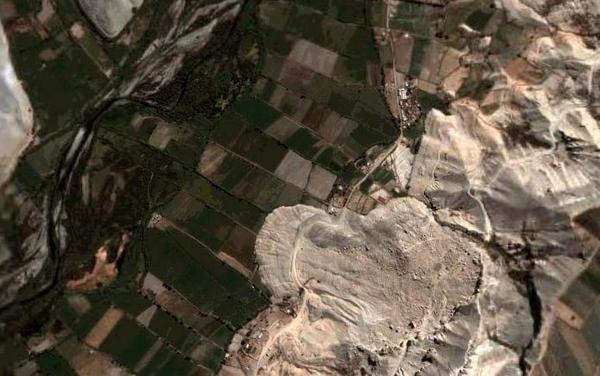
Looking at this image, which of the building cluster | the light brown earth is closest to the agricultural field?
the building cluster

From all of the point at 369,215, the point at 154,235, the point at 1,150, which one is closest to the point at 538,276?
the point at 369,215

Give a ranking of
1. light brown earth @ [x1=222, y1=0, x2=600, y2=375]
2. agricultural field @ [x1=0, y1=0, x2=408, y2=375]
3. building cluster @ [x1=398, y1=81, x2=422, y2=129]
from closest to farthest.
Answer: light brown earth @ [x1=222, y1=0, x2=600, y2=375]
agricultural field @ [x1=0, y1=0, x2=408, y2=375]
building cluster @ [x1=398, y1=81, x2=422, y2=129]

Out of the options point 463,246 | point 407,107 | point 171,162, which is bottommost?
point 463,246

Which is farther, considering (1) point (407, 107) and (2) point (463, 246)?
(1) point (407, 107)

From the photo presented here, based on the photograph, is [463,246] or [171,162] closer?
[463,246]

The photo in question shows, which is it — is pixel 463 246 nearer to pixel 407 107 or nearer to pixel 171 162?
pixel 407 107

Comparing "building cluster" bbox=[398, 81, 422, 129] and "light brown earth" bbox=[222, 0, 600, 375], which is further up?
"building cluster" bbox=[398, 81, 422, 129]

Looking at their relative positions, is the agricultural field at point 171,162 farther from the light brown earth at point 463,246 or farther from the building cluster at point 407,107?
the light brown earth at point 463,246

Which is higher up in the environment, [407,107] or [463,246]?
[407,107]

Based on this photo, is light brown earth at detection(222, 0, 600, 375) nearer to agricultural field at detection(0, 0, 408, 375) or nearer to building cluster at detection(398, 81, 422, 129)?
building cluster at detection(398, 81, 422, 129)

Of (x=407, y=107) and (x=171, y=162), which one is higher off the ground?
(x=407, y=107)

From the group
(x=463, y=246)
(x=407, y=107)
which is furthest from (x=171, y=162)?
(x=463, y=246)

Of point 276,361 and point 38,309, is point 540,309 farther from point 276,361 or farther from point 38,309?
point 38,309
